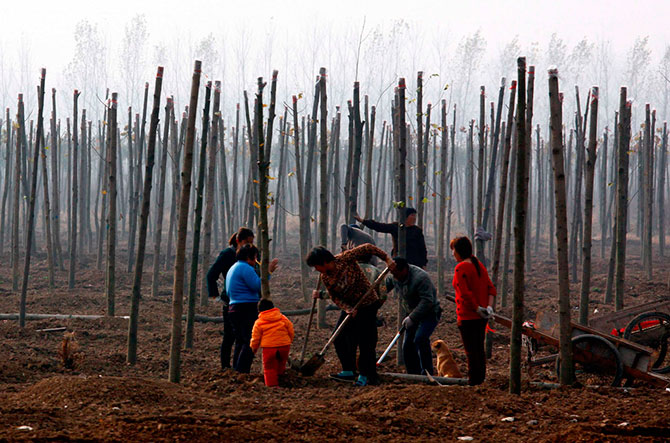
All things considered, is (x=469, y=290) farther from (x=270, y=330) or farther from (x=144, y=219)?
(x=144, y=219)

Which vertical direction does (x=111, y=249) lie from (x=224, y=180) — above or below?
below

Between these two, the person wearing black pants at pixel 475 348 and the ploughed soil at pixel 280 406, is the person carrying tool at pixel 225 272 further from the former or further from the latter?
the person wearing black pants at pixel 475 348

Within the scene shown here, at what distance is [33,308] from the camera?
952 cm

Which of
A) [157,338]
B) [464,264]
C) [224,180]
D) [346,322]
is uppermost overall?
[224,180]

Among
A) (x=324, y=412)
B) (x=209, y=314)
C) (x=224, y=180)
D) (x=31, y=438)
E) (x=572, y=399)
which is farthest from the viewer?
(x=224, y=180)

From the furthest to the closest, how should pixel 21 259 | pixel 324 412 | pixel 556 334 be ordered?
pixel 21 259 → pixel 556 334 → pixel 324 412

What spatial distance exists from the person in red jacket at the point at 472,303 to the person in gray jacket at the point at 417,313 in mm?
482

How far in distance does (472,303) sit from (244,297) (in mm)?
1953

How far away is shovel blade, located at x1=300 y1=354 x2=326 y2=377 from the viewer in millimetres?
5547

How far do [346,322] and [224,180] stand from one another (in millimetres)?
9364

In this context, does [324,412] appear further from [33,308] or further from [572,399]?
[33,308]

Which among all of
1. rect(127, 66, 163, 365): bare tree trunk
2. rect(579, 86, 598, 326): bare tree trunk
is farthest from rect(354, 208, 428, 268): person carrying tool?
rect(127, 66, 163, 365): bare tree trunk

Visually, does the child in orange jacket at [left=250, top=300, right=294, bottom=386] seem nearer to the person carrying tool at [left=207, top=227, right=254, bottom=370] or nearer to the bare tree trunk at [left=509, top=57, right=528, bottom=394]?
the person carrying tool at [left=207, top=227, right=254, bottom=370]

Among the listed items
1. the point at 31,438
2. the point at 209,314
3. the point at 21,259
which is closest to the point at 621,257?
the point at 209,314
